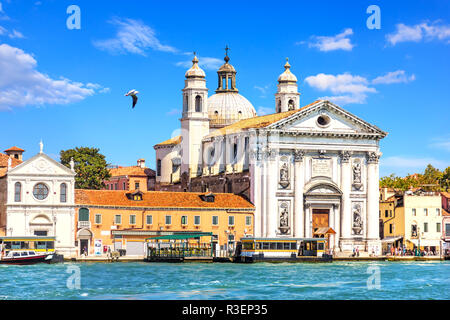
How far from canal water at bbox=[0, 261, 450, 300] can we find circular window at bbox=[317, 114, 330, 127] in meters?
16.1

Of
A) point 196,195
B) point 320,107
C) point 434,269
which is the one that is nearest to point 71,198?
point 196,195

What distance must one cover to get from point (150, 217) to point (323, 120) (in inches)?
595

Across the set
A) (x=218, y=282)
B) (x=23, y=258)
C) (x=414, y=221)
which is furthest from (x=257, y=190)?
(x=218, y=282)

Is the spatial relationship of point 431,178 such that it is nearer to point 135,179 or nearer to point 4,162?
point 135,179

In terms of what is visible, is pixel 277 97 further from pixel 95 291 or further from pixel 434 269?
pixel 95 291

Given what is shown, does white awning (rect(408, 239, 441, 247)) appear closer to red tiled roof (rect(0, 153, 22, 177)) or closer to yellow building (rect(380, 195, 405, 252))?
yellow building (rect(380, 195, 405, 252))

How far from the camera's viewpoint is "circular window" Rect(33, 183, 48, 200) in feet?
200

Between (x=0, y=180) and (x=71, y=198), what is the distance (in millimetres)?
5070

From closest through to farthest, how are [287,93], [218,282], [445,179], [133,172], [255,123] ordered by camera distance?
[218,282] < [255,123] < [287,93] < [133,172] < [445,179]

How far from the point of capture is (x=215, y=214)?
66.1 metres

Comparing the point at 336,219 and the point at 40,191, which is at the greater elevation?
the point at 40,191

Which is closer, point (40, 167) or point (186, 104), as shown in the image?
point (40, 167)

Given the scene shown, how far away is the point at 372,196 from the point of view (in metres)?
70.8

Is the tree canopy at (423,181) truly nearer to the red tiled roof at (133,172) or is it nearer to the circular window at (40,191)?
the red tiled roof at (133,172)
